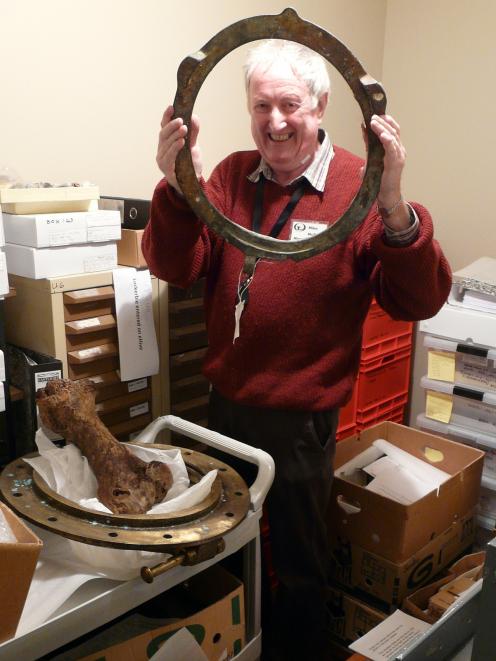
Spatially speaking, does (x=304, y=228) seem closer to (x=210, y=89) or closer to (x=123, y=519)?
(x=123, y=519)

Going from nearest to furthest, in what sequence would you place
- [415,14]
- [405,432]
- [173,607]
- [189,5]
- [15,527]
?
[15,527]
[173,607]
[189,5]
[405,432]
[415,14]

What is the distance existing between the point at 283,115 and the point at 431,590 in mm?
1208

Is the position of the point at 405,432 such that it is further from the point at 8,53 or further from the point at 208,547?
the point at 8,53

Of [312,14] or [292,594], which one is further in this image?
[312,14]

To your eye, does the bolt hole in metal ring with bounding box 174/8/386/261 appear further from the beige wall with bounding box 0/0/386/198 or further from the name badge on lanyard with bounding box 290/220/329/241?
the beige wall with bounding box 0/0/386/198

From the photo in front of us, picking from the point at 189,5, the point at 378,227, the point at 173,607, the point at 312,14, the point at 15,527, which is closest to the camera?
the point at 15,527

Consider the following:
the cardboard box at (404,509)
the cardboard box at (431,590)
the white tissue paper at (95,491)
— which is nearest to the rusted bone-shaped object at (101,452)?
the white tissue paper at (95,491)

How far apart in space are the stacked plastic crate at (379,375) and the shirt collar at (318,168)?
758mm

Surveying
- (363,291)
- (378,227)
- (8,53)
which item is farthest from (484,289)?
(8,53)

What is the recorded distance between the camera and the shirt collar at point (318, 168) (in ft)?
4.16

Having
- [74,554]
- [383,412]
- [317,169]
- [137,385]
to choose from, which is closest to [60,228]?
[137,385]

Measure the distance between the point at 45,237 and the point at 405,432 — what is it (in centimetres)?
124

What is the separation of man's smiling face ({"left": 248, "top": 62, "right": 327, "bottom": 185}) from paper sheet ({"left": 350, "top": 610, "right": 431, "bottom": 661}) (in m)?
0.98

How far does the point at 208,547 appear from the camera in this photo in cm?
98
